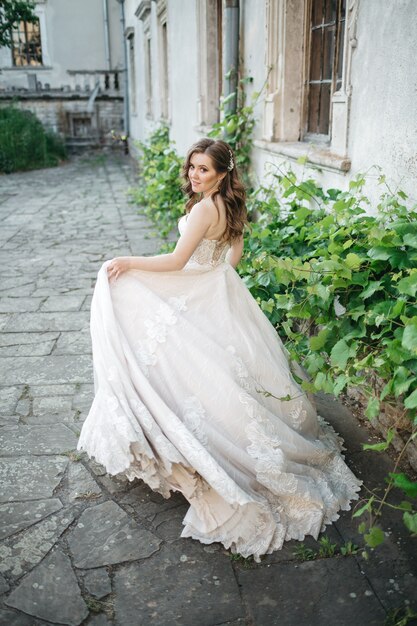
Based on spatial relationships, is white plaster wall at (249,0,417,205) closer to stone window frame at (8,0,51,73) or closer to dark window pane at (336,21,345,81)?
dark window pane at (336,21,345,81)

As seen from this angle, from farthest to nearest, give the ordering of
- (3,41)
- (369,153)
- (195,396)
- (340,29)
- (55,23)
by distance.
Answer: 1. (55,23)
2. (3,41)
3. (340,29)
4. (369,153)
5. (195,396)

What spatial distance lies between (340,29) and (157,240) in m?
3.96

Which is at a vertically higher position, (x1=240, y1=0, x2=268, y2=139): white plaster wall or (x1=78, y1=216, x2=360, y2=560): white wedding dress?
(x1=240, y1=0, x2=268, y2=139): white plaster wall

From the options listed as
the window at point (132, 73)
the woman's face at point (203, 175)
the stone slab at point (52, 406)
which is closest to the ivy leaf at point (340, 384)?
the woman's face at point (203, 175)

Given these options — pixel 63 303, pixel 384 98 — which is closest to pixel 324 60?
pixel 384 98

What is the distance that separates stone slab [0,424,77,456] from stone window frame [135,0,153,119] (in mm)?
11143

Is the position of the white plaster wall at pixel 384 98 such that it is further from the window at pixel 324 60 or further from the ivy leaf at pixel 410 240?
the window at pixel 324 60

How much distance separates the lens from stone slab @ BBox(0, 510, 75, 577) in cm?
221

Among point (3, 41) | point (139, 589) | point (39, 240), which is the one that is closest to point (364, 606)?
point (139, 589)

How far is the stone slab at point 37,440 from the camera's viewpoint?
2.98 meters

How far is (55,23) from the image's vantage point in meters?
21.6

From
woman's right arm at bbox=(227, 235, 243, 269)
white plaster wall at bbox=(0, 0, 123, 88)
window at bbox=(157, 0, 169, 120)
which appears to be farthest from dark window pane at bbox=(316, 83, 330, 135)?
white plaster wall at bbox=(0, 0, 123, 88)

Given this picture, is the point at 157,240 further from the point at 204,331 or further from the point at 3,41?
the point at 3,41

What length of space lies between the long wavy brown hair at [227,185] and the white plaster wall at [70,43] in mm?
21230
